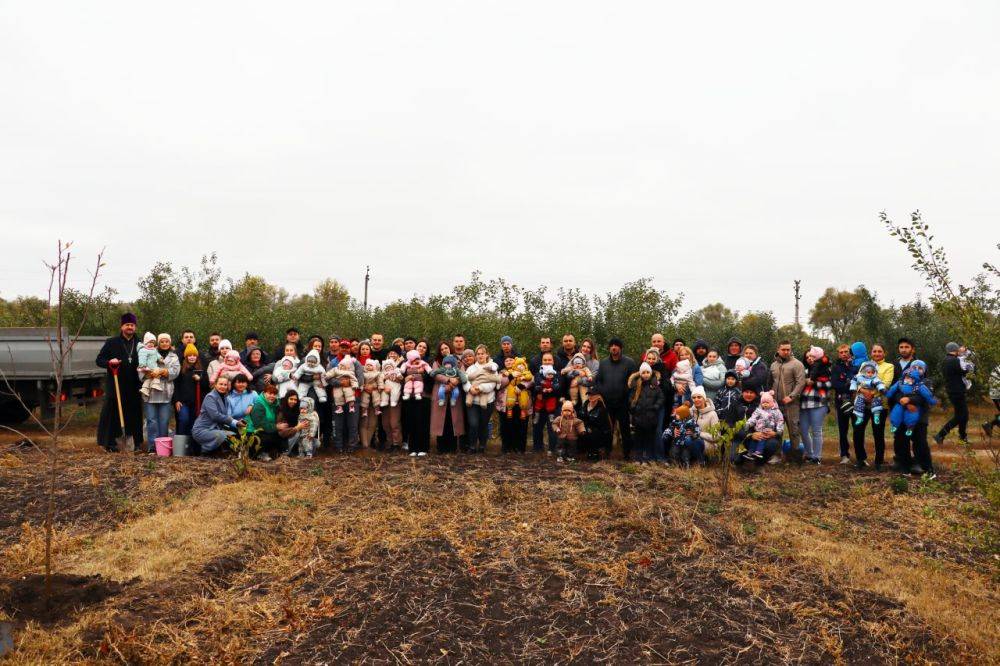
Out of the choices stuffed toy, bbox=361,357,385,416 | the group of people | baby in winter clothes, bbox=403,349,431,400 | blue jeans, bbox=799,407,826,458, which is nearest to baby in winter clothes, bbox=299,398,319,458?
the group of people

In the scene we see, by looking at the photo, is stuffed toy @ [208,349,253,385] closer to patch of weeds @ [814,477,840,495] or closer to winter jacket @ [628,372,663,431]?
winter jacket @ [628,372,663,431]

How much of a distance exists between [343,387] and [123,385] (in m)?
3.08

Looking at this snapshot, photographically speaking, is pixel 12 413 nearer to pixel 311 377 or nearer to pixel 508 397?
pixel 311 377

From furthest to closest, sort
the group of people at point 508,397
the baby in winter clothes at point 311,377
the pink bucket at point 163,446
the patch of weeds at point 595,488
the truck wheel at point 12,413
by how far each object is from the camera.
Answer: the truck wheel at point 12,413 → the baby in winter clothes at point 311,377 → the pink bucket at point 163,446 → the group of people at point 508,397 → the patch of weeds at point 595,488

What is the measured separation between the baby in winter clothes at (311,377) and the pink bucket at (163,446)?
1.79 meters

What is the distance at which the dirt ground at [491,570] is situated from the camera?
422 centimetres

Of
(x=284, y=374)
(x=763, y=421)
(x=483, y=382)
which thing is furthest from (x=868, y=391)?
(x=284, y=374)

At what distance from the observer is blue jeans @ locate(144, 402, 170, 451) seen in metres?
9.64

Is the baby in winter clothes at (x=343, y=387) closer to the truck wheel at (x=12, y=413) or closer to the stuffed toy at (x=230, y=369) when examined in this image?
the stuffed toy at (x=230, y=369)

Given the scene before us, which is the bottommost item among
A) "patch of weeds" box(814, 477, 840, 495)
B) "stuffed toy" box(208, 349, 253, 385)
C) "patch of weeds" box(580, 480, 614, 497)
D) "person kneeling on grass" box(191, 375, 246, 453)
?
"patch of weeds" box(814, 477, 840, 495)

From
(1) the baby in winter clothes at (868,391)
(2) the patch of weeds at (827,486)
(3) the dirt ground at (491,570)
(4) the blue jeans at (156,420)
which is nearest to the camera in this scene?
(3) the dirt ground at (491,570)

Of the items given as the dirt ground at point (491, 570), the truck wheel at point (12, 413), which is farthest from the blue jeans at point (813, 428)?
the truck wheel at point (12, 413)

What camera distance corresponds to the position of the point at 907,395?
8.65 metres

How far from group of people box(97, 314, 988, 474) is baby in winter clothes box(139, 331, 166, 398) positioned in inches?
0.5
